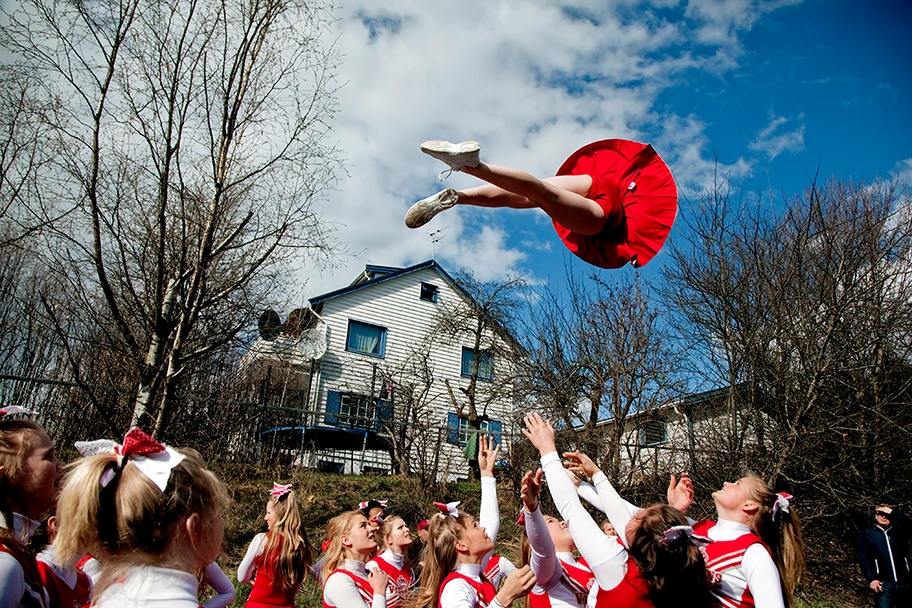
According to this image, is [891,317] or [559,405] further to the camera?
[559,405]

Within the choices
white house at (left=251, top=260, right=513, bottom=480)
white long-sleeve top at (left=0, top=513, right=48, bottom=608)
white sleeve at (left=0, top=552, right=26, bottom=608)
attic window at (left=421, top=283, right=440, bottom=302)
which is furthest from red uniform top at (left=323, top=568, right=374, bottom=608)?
attic window at (left=421, top=283, right=440, bottom=302)

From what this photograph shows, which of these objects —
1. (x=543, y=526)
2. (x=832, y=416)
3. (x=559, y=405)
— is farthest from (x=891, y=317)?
(x=543, y=526)

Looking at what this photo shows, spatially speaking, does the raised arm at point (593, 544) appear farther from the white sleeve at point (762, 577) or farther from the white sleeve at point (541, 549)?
the white sleeve at point (762, 577)

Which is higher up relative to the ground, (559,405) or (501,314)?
(501,314)

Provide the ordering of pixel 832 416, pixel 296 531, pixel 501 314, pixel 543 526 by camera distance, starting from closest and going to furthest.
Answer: pixel 543 526
pixel 296 531
pixel 832 416
pixel 501 314

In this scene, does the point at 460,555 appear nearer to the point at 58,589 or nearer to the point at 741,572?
the point at 741,572

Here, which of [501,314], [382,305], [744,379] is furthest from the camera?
[382,305]

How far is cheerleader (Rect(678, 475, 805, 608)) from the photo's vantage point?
8.92 ft

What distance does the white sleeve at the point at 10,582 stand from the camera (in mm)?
1831

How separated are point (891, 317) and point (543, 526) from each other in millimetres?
8392

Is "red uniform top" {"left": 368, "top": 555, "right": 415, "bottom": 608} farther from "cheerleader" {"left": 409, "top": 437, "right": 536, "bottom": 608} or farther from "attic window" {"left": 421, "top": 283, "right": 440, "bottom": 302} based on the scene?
"attic window" {"left": 421, "top": 283, "right": 440, "bottom": 302}

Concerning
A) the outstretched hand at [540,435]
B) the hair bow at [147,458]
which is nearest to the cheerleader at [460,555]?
the outstretched hand at [540,435]

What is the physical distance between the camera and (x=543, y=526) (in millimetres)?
3029

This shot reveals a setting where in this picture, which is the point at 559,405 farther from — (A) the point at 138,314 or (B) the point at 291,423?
(A) the point at 138,314
